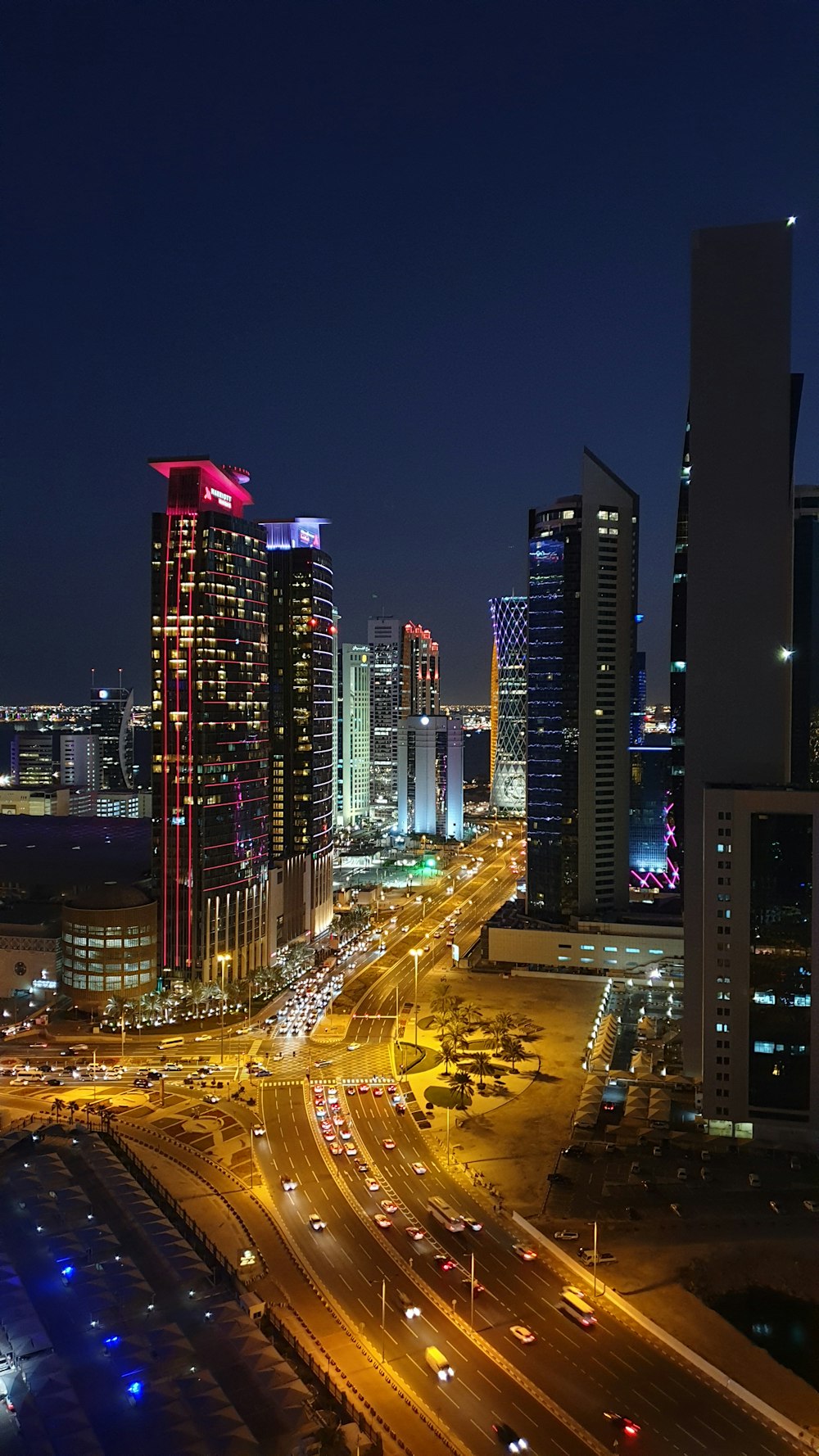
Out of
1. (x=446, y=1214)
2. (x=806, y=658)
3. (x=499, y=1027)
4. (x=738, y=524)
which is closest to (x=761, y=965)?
(x=446, y=1214)

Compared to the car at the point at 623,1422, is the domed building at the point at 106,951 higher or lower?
higher

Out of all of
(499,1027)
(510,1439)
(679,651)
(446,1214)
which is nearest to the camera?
(510,1439)

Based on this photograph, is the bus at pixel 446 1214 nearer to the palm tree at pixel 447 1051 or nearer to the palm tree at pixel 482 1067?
the palm tree at pixel 482 1067

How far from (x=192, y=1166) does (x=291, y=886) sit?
4956cm

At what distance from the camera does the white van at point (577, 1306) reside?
1612 inches

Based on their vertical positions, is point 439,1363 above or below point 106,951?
below

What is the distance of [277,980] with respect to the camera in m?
90.9

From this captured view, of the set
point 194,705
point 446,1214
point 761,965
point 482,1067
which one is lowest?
point 446,1214

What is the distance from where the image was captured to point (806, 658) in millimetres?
96250

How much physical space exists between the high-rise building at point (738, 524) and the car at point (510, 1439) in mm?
35377

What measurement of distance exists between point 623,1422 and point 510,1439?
4.19 m

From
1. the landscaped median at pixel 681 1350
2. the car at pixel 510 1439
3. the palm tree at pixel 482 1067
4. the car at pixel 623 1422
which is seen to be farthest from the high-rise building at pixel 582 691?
the car at pixel 510 1439

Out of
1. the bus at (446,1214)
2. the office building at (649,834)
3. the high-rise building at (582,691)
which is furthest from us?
the office building at (649,834)

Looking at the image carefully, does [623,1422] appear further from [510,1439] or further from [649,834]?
[649,834]
